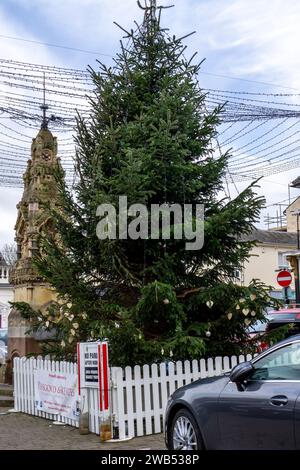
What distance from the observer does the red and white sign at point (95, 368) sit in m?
8.38

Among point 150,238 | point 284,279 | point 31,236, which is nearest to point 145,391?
point 150,238

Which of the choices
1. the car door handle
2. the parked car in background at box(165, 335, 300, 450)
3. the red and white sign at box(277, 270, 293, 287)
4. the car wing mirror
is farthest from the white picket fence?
the red and white sign at box(277, 270, 293, 287)

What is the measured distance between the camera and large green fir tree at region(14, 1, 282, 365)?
920 centimetres

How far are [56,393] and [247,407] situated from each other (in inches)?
195

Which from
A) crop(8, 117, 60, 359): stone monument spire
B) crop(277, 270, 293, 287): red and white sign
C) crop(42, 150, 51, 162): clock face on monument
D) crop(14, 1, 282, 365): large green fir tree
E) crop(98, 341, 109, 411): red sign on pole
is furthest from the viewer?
crop(277, 270, 293, 287): red and white sign

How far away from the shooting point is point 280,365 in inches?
228

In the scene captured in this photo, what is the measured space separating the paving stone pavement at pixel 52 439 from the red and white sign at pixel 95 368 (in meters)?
0.55

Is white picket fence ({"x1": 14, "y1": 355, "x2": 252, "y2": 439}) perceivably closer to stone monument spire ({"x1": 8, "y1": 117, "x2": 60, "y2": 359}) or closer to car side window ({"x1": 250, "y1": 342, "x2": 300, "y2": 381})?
car side window ({"x1": 250, "y1": 342, "x2": 300, "y2": 381})

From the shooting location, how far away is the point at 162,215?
9.68 m

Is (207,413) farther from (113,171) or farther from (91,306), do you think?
(113,171)

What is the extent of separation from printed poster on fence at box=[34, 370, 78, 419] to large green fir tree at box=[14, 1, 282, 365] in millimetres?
575

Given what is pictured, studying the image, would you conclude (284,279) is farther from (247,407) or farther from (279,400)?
(279,400)

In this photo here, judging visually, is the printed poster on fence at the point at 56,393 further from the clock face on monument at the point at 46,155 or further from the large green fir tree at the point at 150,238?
the clock face on monument at the point at 46,155

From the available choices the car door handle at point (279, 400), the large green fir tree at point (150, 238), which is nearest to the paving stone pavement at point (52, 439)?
the large green fir tree at point (150, 238)
